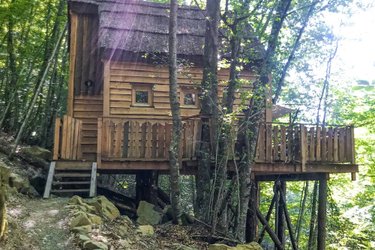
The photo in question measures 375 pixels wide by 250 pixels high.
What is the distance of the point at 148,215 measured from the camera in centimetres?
973

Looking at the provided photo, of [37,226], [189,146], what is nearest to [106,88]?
[189,146]

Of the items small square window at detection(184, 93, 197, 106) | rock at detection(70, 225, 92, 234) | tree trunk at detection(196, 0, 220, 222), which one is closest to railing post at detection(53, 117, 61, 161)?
tree trunk at detection(196, 0, 220, 222)

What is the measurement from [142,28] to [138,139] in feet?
16.2

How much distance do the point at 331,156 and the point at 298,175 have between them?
199 cm

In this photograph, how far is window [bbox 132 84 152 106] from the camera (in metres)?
13.4

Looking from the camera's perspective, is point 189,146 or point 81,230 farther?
point 189,146

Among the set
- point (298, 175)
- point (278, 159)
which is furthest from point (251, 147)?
point (298, 175)

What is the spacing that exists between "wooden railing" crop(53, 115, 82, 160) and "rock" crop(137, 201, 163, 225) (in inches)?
101

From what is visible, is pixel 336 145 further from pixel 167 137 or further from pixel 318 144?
pixel 167 137

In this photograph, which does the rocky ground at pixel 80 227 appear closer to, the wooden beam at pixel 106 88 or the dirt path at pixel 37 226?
the dirt path at pixel 37 226

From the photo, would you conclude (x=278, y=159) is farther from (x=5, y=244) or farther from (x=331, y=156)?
(x=5, y=244)

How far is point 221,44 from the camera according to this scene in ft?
37.7

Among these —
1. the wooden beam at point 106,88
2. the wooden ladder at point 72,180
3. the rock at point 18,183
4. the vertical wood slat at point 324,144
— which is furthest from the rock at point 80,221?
the vertical wood slat at point 324,144

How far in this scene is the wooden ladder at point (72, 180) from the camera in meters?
9.77
